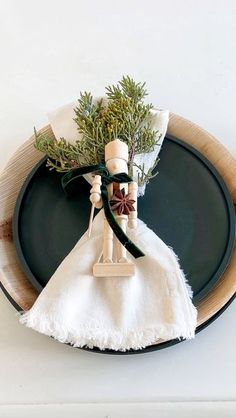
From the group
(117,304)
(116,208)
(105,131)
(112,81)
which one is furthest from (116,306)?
(112,81)

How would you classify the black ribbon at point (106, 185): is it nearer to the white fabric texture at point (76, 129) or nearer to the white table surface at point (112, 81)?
the white fabric texture at point (76, 129)

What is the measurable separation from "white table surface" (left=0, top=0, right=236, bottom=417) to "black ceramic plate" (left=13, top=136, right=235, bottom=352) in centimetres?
10

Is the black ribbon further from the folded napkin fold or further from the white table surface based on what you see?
the white table surface

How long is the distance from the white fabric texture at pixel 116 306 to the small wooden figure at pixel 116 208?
0.06 feet

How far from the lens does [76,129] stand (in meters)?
0.69

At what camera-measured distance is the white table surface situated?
2.02ft

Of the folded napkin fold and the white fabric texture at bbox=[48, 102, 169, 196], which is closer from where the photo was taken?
the folded napkin fold

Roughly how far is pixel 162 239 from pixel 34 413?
280 millimetres

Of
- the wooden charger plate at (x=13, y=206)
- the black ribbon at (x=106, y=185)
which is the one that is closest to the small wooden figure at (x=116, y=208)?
the black ribbon at (x=106, y=185)

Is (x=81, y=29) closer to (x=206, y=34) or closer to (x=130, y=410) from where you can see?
(x=206, y=34)

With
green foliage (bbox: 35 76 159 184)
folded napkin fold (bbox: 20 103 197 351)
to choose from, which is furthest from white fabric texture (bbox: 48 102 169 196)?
folded napkin fold (bbox: 20 103 197 351)

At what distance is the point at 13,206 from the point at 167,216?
230 millimetres

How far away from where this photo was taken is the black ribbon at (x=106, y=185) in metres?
0.56

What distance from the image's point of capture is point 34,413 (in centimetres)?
61
